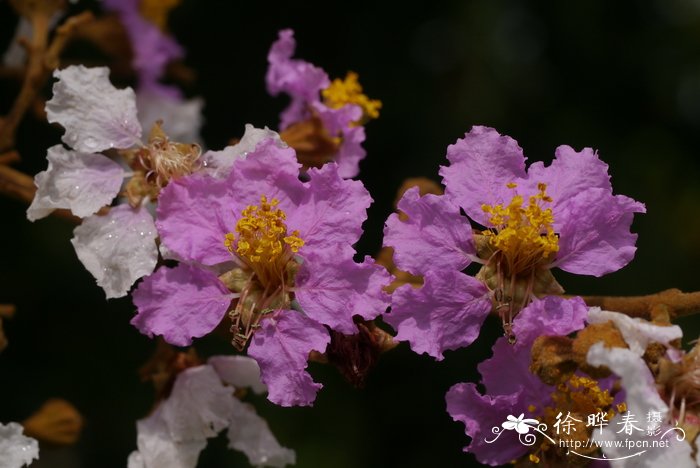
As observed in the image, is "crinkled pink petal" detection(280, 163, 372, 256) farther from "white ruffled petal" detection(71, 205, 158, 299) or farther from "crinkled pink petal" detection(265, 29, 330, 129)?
"crinkled pink petal" detection(265, 29, 330, 129)

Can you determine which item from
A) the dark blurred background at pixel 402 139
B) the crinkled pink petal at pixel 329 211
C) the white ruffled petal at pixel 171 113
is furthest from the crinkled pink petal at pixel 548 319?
the dark blurred background at pixel 402 139

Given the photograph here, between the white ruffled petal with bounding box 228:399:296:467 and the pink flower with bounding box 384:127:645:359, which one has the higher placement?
the pink flower with bounding box 384:127:645:359

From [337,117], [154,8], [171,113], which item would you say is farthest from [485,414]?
[154,8]

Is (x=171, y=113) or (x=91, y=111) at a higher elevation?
(x=91, y=111)

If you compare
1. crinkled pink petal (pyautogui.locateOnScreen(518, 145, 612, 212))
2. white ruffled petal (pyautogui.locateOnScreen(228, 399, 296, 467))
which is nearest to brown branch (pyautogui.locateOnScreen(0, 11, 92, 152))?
white ruffled petal (pyautogui.locateOnScreen(228, 399, 296, 467))

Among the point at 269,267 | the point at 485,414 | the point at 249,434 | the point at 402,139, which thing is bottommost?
the point at 402,139

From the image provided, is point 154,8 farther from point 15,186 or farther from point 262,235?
point 262,235

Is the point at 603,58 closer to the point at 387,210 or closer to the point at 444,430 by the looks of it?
the point at 387,210
